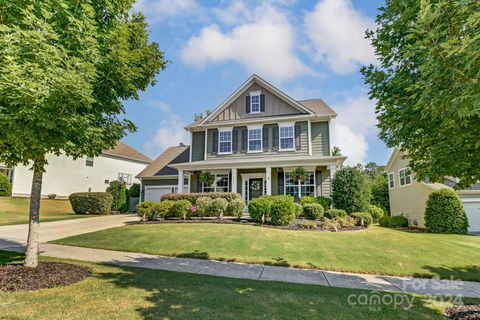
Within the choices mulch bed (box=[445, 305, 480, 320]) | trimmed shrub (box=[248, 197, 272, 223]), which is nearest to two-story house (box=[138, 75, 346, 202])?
trimmed shrub (box=[248, 197, 272, 223])

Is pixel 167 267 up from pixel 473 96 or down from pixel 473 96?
down

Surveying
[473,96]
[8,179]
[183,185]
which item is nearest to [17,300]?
[473,96]

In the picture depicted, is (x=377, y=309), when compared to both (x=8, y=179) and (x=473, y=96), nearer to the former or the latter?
(x=473, y=96)

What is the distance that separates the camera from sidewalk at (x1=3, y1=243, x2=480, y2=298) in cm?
600

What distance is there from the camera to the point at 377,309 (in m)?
4.47

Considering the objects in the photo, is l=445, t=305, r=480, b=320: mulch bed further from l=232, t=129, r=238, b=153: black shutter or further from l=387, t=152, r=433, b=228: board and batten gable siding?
l=232, t=129, r=238, b=153: black shutter

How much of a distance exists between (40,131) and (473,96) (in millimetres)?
6348

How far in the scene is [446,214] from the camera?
1516 cm

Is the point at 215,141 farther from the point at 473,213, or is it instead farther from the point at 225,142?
the point at 473,213

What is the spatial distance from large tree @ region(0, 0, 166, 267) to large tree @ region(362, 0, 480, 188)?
514 cm

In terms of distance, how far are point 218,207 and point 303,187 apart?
6166 mm

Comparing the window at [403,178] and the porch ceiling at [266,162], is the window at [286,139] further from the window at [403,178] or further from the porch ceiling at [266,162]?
the window at [403,178]

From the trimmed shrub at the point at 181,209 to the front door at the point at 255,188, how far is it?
5.41m

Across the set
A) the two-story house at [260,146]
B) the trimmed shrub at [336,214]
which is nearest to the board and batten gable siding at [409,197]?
the two-story house at [260,146]
